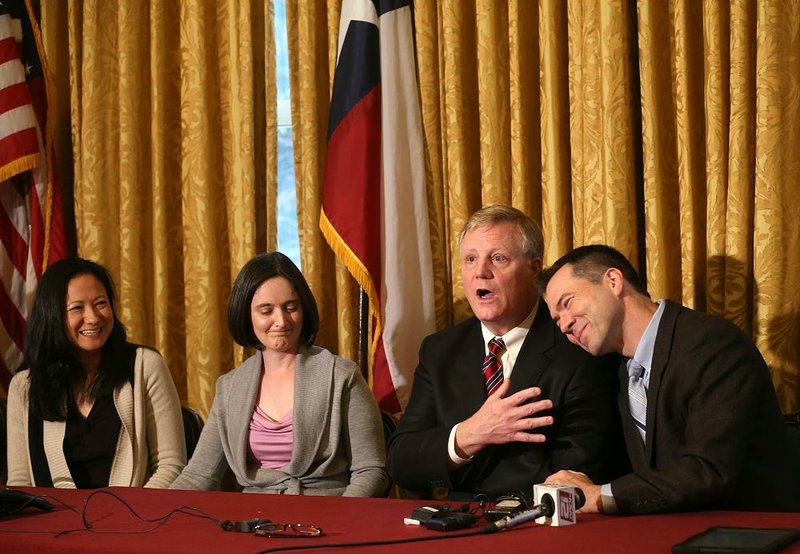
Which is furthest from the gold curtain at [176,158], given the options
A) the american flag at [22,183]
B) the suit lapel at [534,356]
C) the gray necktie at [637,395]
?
the gray necktie at [637,395]

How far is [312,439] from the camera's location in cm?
347

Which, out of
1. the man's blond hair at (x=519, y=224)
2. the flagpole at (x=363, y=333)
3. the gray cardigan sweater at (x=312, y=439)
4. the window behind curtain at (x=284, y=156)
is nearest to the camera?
the man's blond hair at (x=519, y=224)

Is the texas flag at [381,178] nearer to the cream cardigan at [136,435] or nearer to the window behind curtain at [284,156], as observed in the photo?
the window behind curtain at [284,156]

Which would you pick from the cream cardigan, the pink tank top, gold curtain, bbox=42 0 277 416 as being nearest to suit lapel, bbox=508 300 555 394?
the pink tank top

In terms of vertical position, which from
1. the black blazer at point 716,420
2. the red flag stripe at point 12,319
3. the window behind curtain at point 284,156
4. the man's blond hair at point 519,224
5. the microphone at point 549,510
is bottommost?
the microphone at point 549,510

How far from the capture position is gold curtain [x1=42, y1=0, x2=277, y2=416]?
4676 millimetres

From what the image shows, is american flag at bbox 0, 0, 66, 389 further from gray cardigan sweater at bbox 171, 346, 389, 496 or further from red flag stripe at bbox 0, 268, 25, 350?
gray cardigan sweater at bbox 171, 346, 389, 496

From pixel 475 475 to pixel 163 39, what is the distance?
2863 mm

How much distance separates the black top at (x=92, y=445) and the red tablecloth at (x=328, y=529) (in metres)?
1.05

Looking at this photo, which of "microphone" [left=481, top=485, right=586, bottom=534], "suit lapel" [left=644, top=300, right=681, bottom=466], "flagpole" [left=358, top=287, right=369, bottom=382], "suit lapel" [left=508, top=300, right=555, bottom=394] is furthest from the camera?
"flagpole" [left=358, top=287, right=369, bottom=382]

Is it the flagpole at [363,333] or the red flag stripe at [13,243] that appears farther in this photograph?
the red flag stripe at [13,243]

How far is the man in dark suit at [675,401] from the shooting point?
7.88 feet

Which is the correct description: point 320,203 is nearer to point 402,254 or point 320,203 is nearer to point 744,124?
point 402,254

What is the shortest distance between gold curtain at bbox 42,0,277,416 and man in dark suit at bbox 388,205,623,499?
163cm
